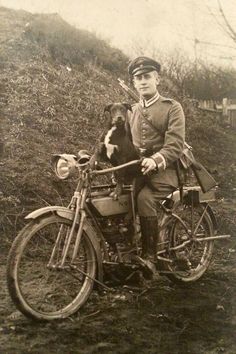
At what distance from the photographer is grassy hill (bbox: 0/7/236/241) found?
16.4ft

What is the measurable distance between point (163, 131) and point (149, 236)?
745 mm

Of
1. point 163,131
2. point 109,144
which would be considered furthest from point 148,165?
point 163,131

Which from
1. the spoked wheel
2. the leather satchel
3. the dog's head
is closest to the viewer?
the dog's head

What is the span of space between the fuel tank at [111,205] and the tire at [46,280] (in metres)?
→ 0.21

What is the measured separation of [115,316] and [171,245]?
2.77 ft

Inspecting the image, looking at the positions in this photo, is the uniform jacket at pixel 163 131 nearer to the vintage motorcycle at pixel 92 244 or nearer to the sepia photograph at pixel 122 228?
→ the sepia photograph at pixel 122 228

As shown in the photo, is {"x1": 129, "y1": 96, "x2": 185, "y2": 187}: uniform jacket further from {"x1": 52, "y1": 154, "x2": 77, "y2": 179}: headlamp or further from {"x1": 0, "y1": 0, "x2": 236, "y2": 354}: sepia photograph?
{"x1": 52, "y1": 154, "x2": 77, "y2": 179}: headlamp

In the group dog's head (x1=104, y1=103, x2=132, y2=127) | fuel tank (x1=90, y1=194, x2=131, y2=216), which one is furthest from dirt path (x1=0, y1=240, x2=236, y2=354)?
dog's head (x1=104, y1=103, x2=132, y2=127)

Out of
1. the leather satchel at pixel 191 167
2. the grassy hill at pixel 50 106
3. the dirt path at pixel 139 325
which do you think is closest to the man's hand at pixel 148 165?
the leather satchel at pixel 191 167

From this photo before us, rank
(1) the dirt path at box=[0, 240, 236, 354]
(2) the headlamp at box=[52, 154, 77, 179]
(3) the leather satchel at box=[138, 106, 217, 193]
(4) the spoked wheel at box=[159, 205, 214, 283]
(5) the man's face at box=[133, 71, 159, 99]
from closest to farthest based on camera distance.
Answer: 1. (1) the dirt path at box=[0, 240, 236, 354]
2. (2) the headlamp at box=[52, 154, 77, 179]
3. (5) the man's face at box=[133, 71, 159, 99]
4. (3) the leather satchel at box=[138, 106, 217, 193]
5. (4) the spoked wheel at box=[159, 205, 214, 283]

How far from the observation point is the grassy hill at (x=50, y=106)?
4.99 metres

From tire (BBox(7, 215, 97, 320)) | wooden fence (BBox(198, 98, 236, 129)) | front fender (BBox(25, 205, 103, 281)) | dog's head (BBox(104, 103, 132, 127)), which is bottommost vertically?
tire (BBox(7, 215, 97, 320))

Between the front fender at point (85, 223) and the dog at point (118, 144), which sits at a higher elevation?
the dog at point (118, 144)

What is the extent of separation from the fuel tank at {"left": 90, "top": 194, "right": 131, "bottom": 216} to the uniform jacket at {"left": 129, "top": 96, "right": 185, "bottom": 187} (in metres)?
0.27
